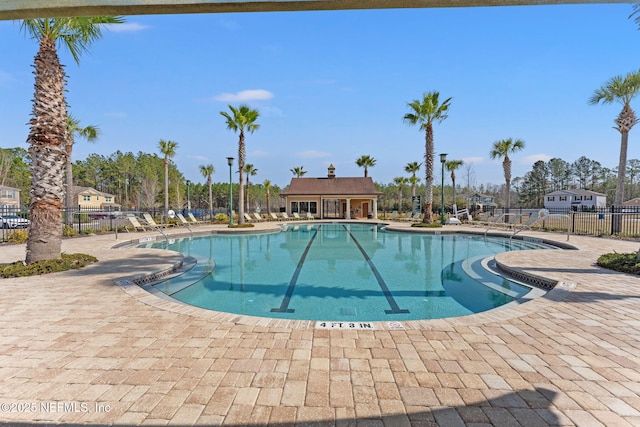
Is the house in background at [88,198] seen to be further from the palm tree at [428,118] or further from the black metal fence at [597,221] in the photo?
the black metal fence at [597,221]

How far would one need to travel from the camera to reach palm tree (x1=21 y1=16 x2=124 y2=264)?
646cm

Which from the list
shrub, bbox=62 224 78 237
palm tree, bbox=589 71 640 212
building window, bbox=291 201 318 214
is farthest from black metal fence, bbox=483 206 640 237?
shrub, bbox=62 224 78 237

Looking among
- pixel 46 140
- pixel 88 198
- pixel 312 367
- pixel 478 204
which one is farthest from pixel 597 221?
pixel 88 198

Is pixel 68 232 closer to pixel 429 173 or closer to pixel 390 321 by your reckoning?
pixel 390 321

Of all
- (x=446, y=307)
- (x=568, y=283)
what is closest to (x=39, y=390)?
(x=446, y=307)

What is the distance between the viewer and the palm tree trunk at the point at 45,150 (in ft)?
21.2

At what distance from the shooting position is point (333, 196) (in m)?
29.3

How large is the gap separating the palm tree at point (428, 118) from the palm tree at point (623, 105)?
7.60m

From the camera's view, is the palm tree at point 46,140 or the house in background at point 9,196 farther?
the house in background at point 9,196

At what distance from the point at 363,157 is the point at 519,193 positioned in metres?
49.3

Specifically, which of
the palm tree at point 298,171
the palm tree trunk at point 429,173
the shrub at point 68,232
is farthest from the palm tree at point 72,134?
the palm tree at point 298,171

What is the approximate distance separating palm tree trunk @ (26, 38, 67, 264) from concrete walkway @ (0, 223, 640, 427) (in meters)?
2.64

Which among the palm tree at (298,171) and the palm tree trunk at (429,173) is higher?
the palm tree at (298,171)

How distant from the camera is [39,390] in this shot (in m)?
2.29
